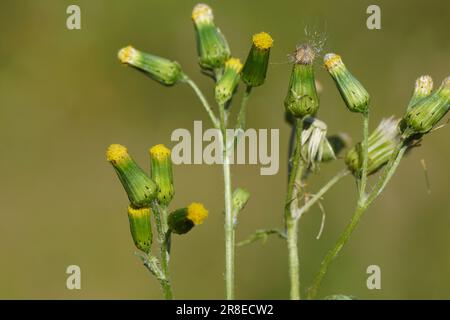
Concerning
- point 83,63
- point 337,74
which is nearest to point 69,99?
point 83,63

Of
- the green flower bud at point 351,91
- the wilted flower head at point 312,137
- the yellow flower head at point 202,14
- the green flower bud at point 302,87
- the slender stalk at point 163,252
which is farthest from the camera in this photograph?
the yellow flower head at point 202,14

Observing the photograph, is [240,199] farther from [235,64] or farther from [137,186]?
[235,64]

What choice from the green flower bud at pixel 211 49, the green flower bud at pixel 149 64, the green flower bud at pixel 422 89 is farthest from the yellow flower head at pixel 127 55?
the green flower bud at pixel 422 89

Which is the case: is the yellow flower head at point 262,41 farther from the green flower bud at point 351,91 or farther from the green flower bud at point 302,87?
the green flower bud at point 351,91

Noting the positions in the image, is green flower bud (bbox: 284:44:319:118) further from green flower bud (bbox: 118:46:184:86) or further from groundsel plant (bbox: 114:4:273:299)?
green flower bud (bbox: 118:46:184:86)

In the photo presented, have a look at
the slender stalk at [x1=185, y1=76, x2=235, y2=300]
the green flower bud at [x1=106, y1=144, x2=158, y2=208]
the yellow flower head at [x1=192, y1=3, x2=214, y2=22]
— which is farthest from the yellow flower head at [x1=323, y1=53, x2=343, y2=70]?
the green flower bud at [x1=106, y1=144, x2=158, y2=208]

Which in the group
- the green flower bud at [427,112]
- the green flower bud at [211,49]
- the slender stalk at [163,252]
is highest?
the green flower bud at [211,49]
